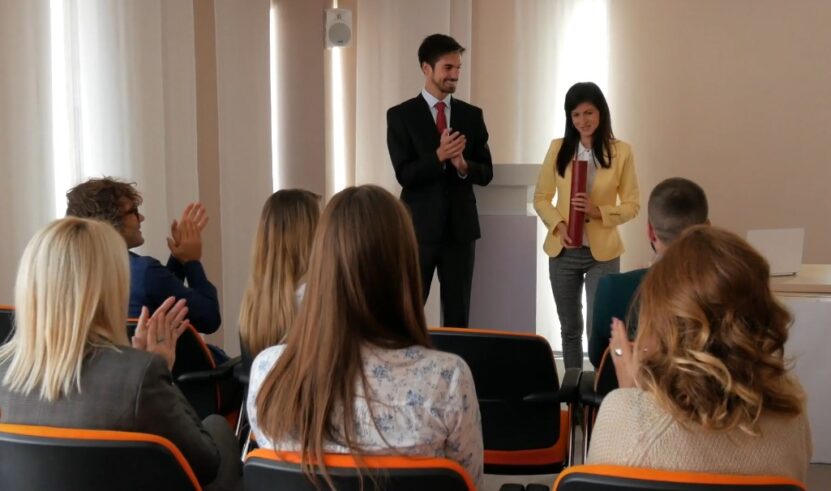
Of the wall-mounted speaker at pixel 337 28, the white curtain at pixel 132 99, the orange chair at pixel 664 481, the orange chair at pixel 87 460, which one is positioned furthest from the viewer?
the wall-mounted speaker at pixel 337 28

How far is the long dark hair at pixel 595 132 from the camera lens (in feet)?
13.8

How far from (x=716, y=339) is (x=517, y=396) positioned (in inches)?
46.9

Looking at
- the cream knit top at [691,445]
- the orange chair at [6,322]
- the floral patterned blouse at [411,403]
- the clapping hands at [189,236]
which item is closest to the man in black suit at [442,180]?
the clapping hands at [189,236]

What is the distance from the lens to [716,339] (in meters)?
1.51

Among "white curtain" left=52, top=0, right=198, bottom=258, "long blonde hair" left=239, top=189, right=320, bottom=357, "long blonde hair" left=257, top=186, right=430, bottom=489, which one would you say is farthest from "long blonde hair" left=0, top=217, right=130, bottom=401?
"white curtain" left=52, top=0, right=198, bottom=258

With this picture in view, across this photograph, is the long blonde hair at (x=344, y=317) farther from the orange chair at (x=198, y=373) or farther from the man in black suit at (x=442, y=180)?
the man in black suit at (x=442, y=180)

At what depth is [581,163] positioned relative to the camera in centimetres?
404

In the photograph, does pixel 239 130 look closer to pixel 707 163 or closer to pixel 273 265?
pixel 273 265

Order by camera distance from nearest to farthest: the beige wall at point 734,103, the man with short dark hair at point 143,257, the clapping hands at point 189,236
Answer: the man with short dark hair at point 143,257
the clapping hands at point 189,236
the beige wall at point 734,103

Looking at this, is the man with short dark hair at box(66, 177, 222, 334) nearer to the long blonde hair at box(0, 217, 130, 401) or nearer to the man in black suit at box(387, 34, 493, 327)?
the long blonde hair at box(0, 217, 130, 401)

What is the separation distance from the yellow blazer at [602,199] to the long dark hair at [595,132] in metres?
0.04

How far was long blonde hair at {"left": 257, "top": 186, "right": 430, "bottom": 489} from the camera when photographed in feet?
5.10

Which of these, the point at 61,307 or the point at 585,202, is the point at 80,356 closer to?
the point at 61,307

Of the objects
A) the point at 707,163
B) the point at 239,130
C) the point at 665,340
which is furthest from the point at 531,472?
the point at 707,163
